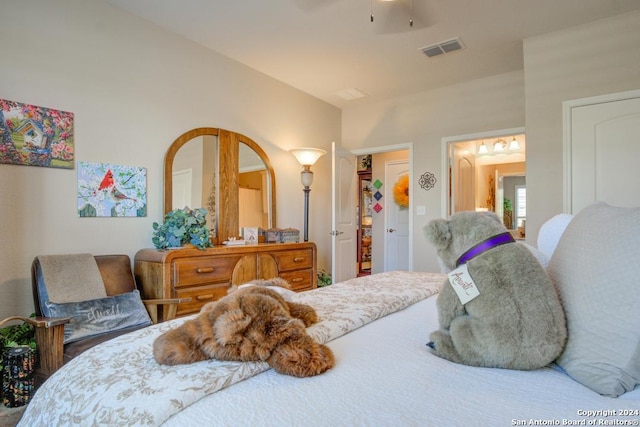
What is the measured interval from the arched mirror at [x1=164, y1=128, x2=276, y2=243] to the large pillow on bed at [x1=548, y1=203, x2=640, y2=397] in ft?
9.21

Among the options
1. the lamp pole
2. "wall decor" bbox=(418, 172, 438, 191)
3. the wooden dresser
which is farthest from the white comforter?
"wall decor" bbox=(418, 172, 438, 191)

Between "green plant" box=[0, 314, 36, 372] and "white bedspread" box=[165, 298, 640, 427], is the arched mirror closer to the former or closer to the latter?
"green plant" box=[0, 314, 36, 372]

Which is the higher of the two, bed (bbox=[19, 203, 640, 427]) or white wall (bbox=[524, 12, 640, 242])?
white wall (bbox=[524, 12, 640, 242])

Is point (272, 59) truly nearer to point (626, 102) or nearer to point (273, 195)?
point (273, 195)

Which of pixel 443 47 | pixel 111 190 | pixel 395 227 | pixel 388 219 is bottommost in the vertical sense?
pixel 395 227

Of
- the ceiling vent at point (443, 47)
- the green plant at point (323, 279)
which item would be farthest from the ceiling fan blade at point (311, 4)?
the green plant at point (323, 279)

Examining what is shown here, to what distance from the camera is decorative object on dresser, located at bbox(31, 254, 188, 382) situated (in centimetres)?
172

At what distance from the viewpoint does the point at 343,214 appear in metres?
4.58

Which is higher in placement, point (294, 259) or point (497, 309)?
point (497, 309)

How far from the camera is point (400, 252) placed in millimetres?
5938

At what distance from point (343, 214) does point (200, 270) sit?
2.31 metres

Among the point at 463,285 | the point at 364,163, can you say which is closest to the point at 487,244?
the point at 463,285

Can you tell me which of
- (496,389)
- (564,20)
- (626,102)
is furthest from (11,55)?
(626,102)

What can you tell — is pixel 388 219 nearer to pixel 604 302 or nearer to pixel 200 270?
pixel 200 270
